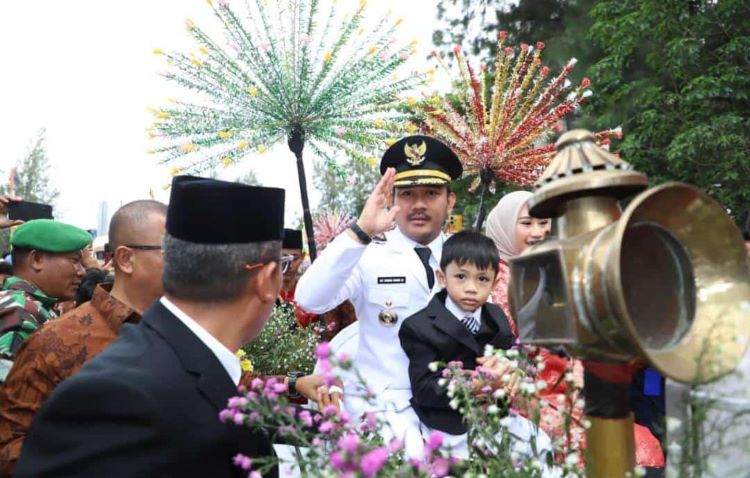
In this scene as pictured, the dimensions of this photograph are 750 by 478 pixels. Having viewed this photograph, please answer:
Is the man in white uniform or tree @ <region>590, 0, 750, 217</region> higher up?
tree @ <region>590, 0, 750, 217</region>

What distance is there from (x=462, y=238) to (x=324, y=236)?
9503mm

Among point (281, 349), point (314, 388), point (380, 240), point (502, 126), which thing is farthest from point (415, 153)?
point (281, 349)

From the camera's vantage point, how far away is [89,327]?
9.00 ft

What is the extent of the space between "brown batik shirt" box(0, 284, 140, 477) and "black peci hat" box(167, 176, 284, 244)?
1.02 meters

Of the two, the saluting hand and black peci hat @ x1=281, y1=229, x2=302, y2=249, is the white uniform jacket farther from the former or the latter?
black peci hat @ x1=281, y1=229, x2=302, y2=249

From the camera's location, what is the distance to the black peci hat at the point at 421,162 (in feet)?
11.1

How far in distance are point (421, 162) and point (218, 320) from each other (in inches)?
72.1

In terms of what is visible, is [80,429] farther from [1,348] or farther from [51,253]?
[51,253]

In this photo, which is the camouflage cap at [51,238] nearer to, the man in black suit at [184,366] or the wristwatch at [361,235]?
the wristwatch at [361,235]

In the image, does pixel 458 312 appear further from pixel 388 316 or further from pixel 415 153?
pixel 415 153

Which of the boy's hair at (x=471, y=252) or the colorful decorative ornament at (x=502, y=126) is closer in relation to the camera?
the boy's hair at (x=471, y=252)

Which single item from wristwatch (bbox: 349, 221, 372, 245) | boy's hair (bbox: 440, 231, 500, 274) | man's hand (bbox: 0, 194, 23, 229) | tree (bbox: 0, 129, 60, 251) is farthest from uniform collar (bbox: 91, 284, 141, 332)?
tree (bbox: 0, 129, 60, 251)

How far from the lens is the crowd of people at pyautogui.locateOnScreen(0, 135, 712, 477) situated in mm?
1580

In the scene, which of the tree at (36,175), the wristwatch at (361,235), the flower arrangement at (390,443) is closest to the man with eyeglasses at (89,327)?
the wristwatch at (361,235)
